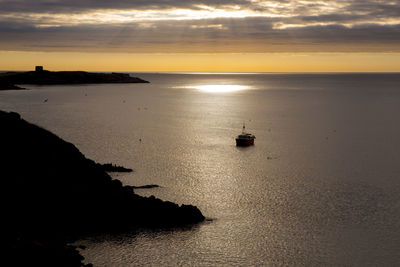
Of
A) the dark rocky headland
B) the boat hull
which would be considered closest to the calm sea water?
the boat hull

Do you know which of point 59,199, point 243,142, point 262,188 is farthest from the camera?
A: point 243,142

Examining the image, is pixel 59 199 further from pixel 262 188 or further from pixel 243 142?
pixel 243 142

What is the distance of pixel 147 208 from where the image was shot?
1868 inches

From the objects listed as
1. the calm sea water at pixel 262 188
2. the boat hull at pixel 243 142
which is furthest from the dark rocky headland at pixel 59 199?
the boat hull at pixel 243 142

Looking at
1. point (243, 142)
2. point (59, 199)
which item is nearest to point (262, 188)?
point (59, 199)

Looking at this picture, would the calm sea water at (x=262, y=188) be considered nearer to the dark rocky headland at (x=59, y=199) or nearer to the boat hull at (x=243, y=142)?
the boat hull at (x=243, y=142)

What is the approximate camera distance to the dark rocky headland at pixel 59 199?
41.8 metres

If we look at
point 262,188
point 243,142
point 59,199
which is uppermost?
point 243,142

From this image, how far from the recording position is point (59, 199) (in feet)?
145

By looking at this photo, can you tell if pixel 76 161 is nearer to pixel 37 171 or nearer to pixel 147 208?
pixel 37 171

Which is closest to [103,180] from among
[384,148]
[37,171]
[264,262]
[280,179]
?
[37,171]

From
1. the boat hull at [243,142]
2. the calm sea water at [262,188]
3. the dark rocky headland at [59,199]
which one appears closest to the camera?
the calm sea water at [262,188]

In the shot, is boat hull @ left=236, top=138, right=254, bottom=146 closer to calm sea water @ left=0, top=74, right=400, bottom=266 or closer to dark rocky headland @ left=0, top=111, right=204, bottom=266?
calm sea water @ left=0, top=74, right=400, bottom=266

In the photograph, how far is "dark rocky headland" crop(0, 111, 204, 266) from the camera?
4181 cm
